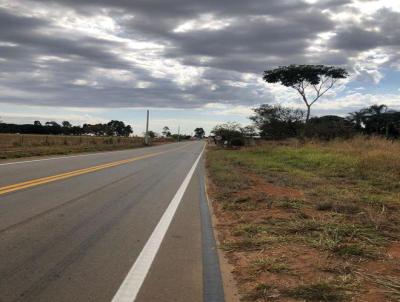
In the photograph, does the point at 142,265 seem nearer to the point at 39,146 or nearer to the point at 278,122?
the point at 39,146

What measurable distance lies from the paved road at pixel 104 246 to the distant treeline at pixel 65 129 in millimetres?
115106

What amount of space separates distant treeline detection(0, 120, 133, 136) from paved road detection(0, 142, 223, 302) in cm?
11511

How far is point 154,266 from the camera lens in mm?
6168

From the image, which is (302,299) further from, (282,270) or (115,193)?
(115,193)

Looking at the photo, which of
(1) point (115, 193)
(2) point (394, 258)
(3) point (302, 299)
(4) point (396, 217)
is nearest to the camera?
(3) point (302, 299)

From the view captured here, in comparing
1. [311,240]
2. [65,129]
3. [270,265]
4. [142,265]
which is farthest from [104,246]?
[65,129]

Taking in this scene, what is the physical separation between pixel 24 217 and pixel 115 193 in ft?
13.3

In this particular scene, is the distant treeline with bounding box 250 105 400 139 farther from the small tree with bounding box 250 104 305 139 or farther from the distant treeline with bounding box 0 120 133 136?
the distant treeline with bounding box 0 120 133 136

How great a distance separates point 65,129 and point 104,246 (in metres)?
143

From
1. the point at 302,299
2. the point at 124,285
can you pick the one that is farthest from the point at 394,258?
the point at 124,285

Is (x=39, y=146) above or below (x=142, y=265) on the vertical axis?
above

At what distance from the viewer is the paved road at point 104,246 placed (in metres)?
5.25

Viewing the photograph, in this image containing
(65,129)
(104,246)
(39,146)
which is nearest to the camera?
(104,246)

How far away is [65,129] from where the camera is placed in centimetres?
14562
